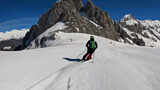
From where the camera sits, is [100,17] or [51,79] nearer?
[51,79]

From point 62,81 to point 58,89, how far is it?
820mm

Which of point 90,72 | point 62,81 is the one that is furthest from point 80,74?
point 62,81

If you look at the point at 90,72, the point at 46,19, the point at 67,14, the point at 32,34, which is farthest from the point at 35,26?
the point at 90,72

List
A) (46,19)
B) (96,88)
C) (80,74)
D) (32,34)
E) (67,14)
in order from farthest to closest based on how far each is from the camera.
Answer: (32,34) < (46,19) < (67,14) < (80,74) < (96,88)

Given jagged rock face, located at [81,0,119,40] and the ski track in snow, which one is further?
jagged rock face, located at [81,0,119,40]

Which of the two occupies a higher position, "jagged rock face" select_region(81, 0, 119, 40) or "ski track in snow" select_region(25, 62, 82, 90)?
"jagged rock face" select_region(81, 0, 119, 40)

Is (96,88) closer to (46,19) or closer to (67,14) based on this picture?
(67,14)

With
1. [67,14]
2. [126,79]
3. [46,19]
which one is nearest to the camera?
[126,79]

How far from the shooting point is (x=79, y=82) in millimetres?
7117

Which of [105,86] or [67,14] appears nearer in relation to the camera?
[105,86]

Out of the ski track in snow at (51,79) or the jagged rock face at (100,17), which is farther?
the jagged rock face at (100,17)

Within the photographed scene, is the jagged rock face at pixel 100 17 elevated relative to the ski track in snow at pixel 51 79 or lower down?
elevated

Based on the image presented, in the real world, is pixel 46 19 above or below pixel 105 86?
above

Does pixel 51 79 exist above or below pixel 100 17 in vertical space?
below
